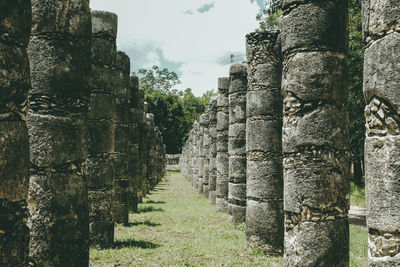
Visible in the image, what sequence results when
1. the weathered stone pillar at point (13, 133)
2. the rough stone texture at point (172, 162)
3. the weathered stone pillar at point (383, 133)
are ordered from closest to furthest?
the weathered stone pillar at point (13, 133)
the weathered stone pillar at point (383, 133)
the rough stone texture at point (172, 162)

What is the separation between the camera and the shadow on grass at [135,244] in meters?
8.06

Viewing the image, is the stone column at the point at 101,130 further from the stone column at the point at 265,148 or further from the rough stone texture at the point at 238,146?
the rough stone texture at the point at 238,146

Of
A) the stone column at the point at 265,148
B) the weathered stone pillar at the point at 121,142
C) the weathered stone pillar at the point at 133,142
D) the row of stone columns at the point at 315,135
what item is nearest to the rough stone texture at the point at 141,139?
the weathered stone pillar at the point at 133,142

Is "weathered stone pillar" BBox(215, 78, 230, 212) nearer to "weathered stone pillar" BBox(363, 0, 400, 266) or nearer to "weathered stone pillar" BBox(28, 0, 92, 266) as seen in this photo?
"weathered stone pillar" BBox(28, 0, 92, 266)

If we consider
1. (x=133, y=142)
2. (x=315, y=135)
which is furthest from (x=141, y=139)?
(x=315, y=135)

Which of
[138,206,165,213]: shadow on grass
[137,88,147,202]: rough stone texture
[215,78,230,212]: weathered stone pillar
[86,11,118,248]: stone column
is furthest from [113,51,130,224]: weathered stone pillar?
[137,88,147,202]: rough stone texture

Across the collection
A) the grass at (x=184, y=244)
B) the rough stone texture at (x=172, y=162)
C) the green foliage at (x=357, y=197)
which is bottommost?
the grass at (x=184, y=244)

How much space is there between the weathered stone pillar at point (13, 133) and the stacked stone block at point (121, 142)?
26.0 ft

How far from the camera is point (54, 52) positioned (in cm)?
494

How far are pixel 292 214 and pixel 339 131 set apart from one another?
4.07 feet

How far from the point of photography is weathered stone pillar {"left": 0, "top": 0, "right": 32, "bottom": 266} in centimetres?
242

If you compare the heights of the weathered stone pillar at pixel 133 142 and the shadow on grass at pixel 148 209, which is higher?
the weathered stone pillar at pixel 133 142

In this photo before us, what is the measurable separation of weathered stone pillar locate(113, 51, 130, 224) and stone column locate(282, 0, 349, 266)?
562cm

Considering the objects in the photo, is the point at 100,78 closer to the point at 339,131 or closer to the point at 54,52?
the point at 54,52
